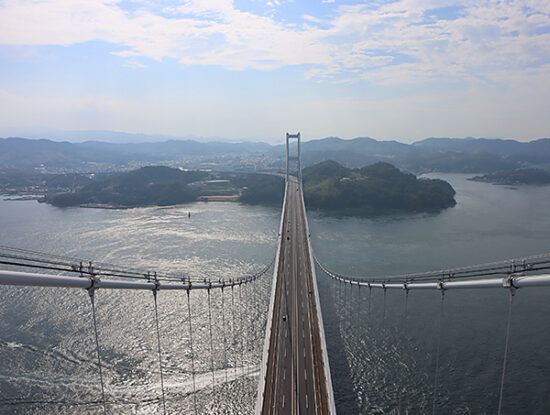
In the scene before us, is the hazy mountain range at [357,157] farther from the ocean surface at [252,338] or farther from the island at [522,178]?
the ocean surface at [252,338]

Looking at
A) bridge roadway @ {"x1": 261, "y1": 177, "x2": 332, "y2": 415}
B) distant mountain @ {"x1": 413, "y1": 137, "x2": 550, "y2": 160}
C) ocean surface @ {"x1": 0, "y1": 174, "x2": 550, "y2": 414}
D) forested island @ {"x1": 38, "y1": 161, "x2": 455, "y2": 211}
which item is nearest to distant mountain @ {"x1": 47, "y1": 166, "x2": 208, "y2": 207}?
forested island @ {"x1": 38, "y1": 161, "x2": 455, "y2": 211}

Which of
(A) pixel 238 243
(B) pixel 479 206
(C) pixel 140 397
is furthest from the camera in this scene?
(B) pixel 479 206

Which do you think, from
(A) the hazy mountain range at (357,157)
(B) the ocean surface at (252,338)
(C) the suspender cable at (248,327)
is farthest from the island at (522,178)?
(C) the suspender cable at (248,327)

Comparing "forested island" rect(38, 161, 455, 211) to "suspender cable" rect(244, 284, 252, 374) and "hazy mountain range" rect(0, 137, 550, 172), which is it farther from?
"hazy mountain range" rect(0, 137, 550, 172)

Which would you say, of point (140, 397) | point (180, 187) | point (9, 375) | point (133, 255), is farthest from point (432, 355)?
point (180, 187)

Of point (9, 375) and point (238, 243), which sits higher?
point (238, 243)

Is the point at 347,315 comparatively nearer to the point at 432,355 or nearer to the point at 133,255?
the point at 432,355
